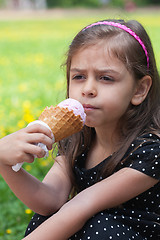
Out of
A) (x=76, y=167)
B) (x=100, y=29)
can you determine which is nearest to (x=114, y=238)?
(x=76, y=167)

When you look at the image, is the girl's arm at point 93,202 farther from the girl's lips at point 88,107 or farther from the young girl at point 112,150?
the girl's lips at point 88,107

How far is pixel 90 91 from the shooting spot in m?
1.92

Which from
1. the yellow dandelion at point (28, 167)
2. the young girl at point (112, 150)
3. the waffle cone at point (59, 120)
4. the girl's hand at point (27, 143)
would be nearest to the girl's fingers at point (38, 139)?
the girl's hand at point (27, 143)

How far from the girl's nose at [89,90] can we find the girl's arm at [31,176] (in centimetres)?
28

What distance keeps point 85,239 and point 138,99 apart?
2.26ft

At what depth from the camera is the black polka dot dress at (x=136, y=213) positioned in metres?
1.91

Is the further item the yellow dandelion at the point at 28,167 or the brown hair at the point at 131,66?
the yellow dandelion at the point at 28,167

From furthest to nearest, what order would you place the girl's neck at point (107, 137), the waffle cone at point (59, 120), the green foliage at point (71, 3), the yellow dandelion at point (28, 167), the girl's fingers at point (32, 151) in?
the green foliage at point (71, 3)
the yellow dandelion at point (28, 167)
the girl's neck at point (107, 137)
the waffle cone at point (59, 120)
the girl's fingers at point (32, 151)

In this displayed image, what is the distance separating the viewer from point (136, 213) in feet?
6.63

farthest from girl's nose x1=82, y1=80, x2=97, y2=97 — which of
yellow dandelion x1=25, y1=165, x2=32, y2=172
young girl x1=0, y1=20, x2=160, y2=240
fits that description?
yellow dandelion x1=25, y1=165, x2=32, y2=172

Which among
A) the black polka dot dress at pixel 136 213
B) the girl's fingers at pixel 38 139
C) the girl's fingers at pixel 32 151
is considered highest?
the girl's fingers at pixel 38 139

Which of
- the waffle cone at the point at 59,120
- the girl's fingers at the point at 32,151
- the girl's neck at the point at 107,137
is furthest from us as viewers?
the girl's neck at the point at 107,137

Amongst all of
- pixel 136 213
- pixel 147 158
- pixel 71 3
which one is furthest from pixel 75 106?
pixel 71 3

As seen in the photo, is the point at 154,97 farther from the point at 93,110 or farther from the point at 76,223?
the point at 76,223
